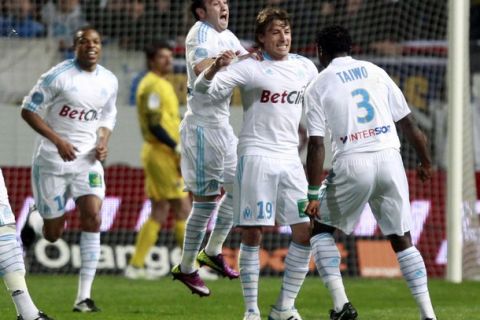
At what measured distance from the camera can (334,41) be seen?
955 cm

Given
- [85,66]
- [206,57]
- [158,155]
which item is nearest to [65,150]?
[85,66]

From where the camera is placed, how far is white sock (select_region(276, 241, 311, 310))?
9812mm

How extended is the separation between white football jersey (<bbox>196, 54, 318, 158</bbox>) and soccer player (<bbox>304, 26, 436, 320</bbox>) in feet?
1.19

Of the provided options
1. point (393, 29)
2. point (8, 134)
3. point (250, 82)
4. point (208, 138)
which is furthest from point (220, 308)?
point (393, 29)

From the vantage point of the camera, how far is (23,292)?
8.93 metres

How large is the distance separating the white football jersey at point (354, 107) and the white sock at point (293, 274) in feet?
2.83

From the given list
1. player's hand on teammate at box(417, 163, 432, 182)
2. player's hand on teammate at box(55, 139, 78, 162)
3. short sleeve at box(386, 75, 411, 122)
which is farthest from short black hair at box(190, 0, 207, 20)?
player's hand on teammate at box(417, 163, 432, 182)

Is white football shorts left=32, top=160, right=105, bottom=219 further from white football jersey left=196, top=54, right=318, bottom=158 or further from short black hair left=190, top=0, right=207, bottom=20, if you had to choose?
white football jersey left=196, top=54, right=318, bottom=158

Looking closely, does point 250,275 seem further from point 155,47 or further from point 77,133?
point 155,47

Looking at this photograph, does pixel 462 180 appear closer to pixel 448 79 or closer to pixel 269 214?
pixel 448 79

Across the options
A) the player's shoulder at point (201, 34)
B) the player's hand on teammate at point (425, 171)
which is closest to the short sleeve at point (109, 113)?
the player's shoulder at point (201, 34)

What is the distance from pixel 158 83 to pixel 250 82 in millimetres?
5488

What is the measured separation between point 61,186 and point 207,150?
164 cm

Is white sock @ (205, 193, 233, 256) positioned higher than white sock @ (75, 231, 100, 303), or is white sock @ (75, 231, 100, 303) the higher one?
white sock @ (205, 193, 233, 256)
